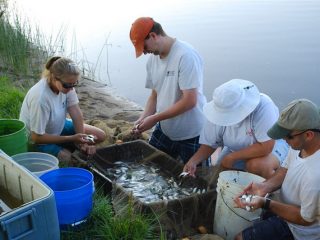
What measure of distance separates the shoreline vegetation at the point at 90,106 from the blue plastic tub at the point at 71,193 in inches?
4.8

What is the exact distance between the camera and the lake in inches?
314

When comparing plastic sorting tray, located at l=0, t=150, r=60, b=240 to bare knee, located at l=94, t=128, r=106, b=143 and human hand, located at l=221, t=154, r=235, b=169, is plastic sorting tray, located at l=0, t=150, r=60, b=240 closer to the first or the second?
human hand, located at l=221, t=154, r=235, b=169

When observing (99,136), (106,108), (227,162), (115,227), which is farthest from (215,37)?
(115,227)

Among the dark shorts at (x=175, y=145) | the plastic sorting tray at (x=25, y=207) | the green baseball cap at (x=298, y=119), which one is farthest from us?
the dark shorts at (x=175, y=145)

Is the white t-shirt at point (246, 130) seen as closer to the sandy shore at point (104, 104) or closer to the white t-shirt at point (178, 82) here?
the white t-shirt at point (178, 82)

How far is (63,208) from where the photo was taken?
2801 millimetres

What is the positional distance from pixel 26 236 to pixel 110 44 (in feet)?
27.6

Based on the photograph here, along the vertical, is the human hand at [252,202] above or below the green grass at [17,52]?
below

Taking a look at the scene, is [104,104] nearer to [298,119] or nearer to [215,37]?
[215,37]

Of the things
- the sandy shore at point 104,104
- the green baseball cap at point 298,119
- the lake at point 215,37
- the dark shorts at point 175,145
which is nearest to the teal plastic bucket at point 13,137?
the dark shorts at point 175,145

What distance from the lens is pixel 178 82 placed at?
394 cm

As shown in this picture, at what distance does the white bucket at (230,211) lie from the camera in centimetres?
308

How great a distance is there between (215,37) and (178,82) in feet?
20.8

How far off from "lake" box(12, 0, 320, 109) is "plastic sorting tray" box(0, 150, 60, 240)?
5.06 meters
